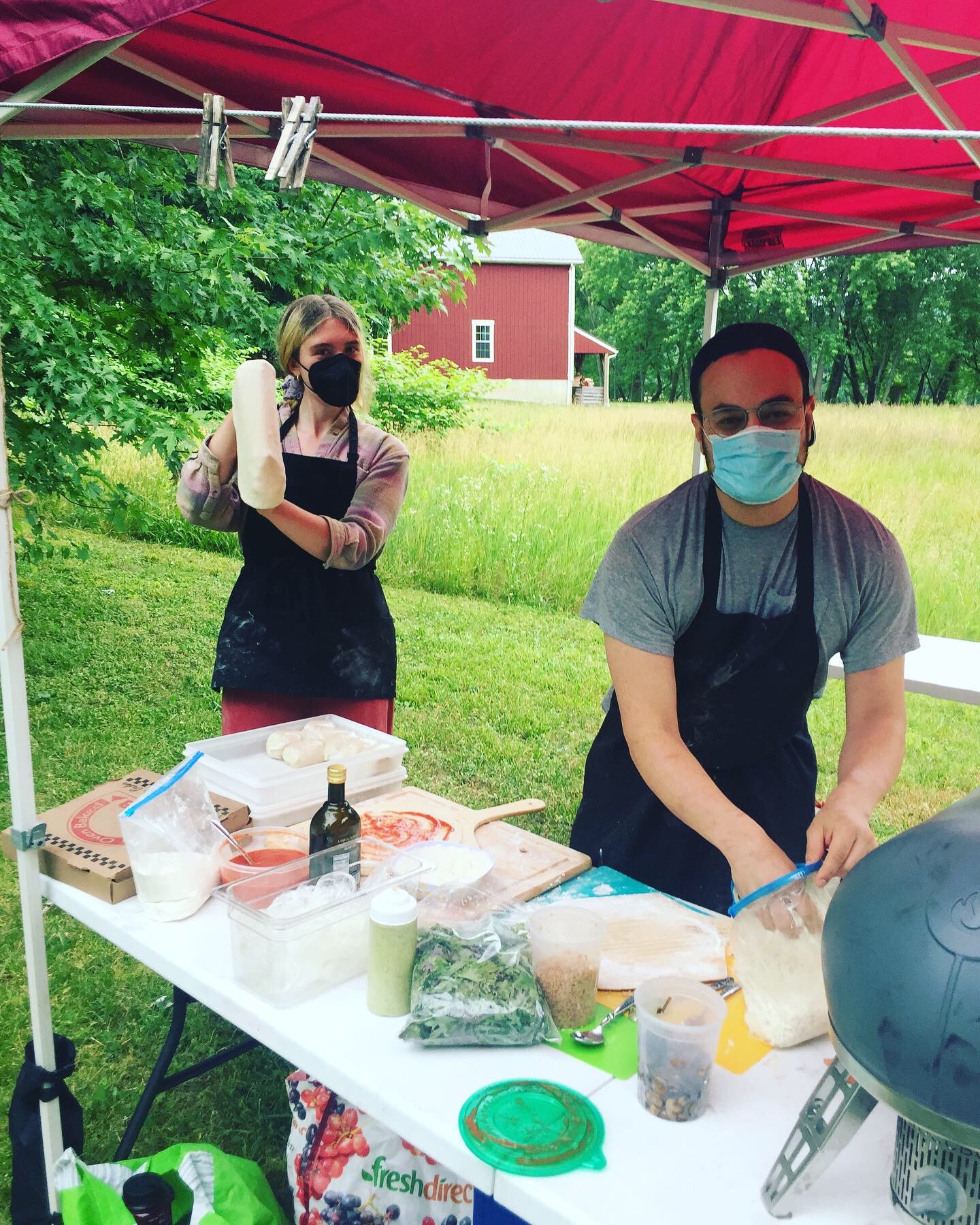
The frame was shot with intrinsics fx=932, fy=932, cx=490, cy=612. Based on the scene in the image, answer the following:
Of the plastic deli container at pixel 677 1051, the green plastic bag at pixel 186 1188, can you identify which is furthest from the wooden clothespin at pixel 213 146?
the green plastic bag at pixel 186 1188

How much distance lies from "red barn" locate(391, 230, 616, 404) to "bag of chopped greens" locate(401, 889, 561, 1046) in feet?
79.4

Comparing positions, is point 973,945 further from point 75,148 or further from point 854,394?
point 854,394

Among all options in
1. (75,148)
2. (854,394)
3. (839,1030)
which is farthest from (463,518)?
(854,394)

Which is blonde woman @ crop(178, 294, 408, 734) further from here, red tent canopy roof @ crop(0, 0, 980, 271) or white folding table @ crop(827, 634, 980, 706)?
white folding table @ crop(827, 634, 980, 706)

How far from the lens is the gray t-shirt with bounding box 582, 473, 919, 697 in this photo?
1.95 meters

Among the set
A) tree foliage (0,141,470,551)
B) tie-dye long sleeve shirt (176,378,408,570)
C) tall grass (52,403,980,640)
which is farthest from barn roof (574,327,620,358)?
tie-dye long sleeve shirt (176,378,408,570)

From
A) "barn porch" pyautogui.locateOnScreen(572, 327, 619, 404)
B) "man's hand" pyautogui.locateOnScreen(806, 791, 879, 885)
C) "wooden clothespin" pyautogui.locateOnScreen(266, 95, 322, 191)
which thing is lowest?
"man's hand" pyautogui.locateOnScreen(806, 791, 879, 885)

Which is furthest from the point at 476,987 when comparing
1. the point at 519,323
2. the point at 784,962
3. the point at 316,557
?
the point at 519,323

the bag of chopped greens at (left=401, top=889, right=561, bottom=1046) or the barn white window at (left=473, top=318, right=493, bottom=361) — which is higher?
the barn white window at (left=473, top=318, right=493, bottom=361)

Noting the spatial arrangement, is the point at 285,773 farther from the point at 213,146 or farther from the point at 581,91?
the point at 581,91

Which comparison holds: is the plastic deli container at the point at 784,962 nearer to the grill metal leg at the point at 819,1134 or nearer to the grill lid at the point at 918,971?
the grill metal leg at the point at 819,1134

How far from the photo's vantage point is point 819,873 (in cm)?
135

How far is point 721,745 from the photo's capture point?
6.91 ft

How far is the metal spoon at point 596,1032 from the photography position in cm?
129
